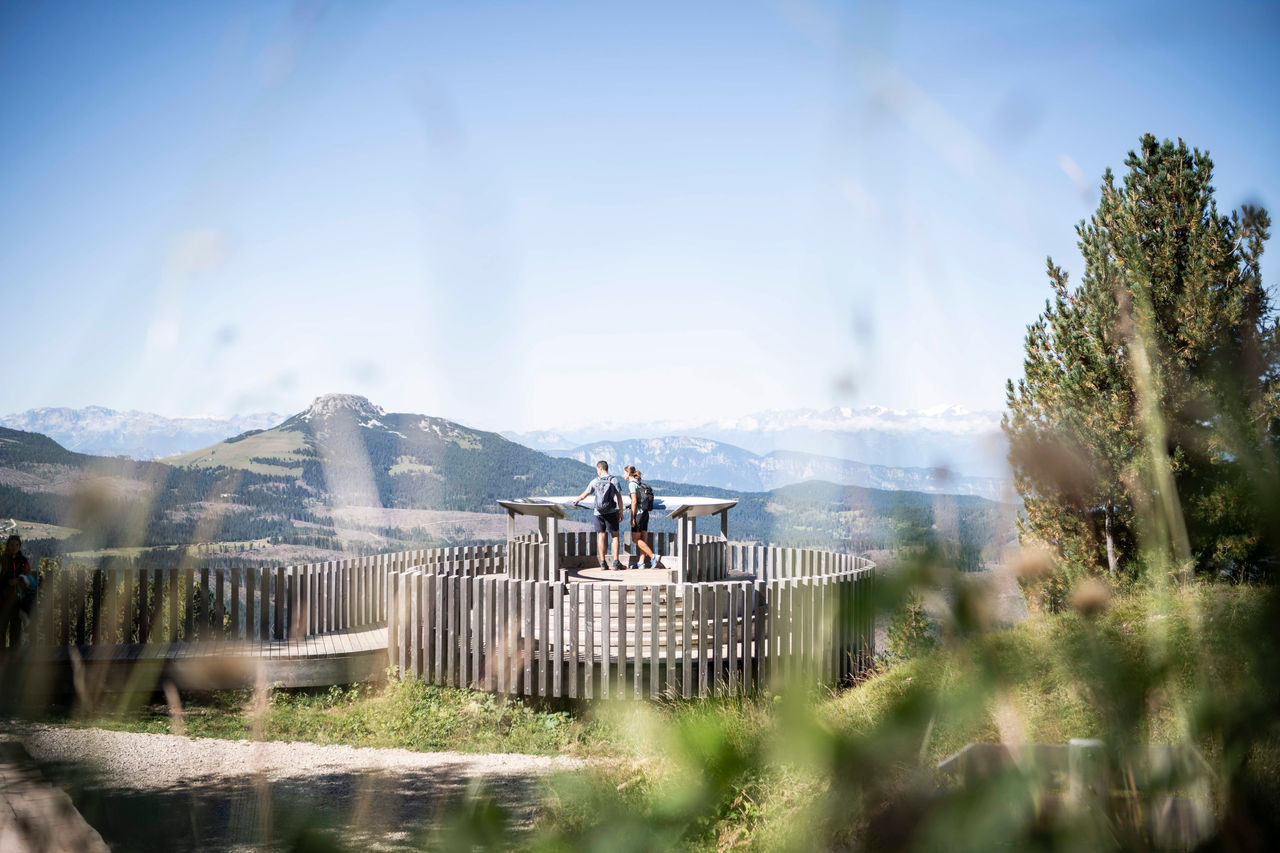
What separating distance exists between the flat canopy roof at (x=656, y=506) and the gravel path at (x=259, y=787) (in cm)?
420

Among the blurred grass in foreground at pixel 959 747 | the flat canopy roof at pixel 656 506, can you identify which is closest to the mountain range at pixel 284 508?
the blurred grass in foreground at pixel 959 747

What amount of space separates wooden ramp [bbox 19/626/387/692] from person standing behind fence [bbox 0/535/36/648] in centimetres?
55

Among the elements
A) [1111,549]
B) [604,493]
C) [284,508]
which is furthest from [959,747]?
[284,508]

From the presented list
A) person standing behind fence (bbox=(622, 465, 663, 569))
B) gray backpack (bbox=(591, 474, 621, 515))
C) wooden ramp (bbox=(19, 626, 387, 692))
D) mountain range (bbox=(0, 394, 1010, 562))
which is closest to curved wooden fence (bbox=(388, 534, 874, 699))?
wooden ramp (bbox=(19, 626, 387, 692))

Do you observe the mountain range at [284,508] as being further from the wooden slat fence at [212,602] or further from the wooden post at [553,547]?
the wooden post at [553,547]

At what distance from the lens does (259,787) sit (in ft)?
4.44

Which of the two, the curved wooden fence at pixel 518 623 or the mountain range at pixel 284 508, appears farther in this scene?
the curved wooden fence at pixel 518 623

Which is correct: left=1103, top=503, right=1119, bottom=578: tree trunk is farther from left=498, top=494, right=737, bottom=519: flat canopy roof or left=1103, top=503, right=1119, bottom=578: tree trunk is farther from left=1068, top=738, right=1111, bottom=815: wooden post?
left=1068, top=738, right=1111, bottom=815: wooden post

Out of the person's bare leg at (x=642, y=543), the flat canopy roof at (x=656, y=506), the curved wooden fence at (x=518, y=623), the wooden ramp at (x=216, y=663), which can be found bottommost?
the wooden ramp at (x=216, y=663)

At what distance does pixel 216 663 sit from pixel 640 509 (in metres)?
6.68

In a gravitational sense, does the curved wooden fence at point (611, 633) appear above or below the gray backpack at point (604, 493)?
below

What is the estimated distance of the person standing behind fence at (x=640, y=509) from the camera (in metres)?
14.5

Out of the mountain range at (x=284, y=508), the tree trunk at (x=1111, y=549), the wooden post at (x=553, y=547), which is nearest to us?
the mountain range at (x=284, y=508)

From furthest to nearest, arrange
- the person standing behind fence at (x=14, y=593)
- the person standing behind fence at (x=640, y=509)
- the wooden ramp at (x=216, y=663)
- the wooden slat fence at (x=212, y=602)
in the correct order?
the person standing behind fence at (x=640, y=509) → the wooden slat fence at (x=212, y=602) → the wooden ramp at (x=216, y=663) → the person standing behind fence at (x=14, y=593)
